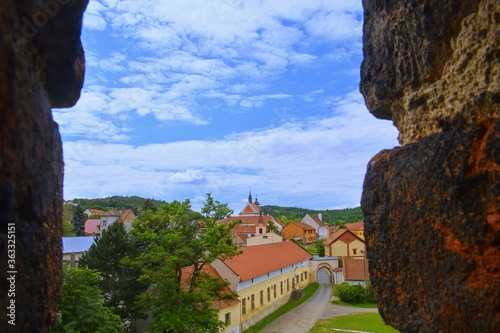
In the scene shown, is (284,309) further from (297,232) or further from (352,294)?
(297,232)

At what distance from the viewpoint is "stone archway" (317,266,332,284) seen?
136 feet

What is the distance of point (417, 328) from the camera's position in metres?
2.55

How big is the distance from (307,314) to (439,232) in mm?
26596

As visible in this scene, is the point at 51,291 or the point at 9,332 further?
the point at 51,291

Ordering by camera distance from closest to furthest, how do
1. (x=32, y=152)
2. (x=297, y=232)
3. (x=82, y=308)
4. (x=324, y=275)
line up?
(x=32, y=152) → (x=82, y=308) → (x=324, y=275) → (x=297, y=232)

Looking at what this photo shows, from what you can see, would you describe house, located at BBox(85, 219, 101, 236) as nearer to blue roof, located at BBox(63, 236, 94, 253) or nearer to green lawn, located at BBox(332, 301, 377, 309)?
blue roof, located at BBox(63, 236, 94, 253)

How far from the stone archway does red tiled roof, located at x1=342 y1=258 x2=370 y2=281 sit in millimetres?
7447

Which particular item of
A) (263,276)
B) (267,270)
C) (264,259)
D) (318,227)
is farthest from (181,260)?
(318,227)

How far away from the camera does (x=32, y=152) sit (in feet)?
6.56

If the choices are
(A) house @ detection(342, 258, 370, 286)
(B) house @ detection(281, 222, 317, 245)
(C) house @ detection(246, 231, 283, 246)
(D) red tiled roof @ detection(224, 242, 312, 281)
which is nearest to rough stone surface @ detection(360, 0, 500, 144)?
(D) red tiled roof @ detection(224, 242, 312, 281)

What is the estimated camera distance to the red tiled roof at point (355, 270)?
32.5 m

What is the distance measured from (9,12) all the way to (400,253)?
2.82 metres

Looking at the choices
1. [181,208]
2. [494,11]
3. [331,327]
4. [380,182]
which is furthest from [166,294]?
[494,11]

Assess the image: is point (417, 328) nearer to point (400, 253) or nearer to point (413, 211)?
point (400, 253)
